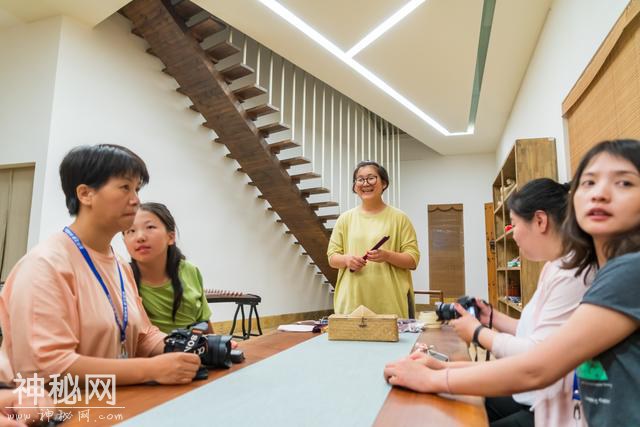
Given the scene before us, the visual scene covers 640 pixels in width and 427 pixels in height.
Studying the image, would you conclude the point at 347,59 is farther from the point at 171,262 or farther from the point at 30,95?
the point at 171,262

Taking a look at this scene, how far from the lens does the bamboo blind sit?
176cm

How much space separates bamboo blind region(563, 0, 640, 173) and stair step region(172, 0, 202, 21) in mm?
2967

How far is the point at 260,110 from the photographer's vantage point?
3.91m

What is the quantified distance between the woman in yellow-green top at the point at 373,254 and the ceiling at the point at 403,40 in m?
2.05

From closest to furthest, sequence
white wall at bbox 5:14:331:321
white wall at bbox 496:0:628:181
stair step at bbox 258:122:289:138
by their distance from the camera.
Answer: white wall at bbox 496:0:628:181, white wall at bbox 5:14:331:321, stair step at bbox 258:122:289:138

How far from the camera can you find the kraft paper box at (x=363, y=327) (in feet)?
4.20

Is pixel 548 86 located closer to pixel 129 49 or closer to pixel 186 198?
pixel 186 198

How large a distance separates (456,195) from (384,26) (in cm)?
441

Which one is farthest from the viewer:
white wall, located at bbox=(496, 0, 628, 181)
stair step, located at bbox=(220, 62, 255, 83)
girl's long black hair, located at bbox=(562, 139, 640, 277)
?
stair step, located at bbox=(220, 62, 255, 83)

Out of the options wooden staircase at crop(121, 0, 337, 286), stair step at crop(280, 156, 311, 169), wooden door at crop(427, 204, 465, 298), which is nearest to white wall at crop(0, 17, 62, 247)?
wooden staircase at crop(121, 0, 337, 286)

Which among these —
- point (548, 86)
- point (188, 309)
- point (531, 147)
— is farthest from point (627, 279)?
point (548, 86)

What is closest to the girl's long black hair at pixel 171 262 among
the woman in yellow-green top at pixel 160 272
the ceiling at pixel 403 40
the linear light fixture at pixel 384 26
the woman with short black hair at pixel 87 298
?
the woman in yellow-green top at pixel 160 272

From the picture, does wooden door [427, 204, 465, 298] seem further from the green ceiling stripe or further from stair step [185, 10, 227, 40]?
stair step [185, 10, 227, 40]

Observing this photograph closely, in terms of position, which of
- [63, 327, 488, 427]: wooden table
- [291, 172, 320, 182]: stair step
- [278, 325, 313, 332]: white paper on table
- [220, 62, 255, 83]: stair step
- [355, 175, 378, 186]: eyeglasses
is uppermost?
[220, 62, 255, 83]: stair step
